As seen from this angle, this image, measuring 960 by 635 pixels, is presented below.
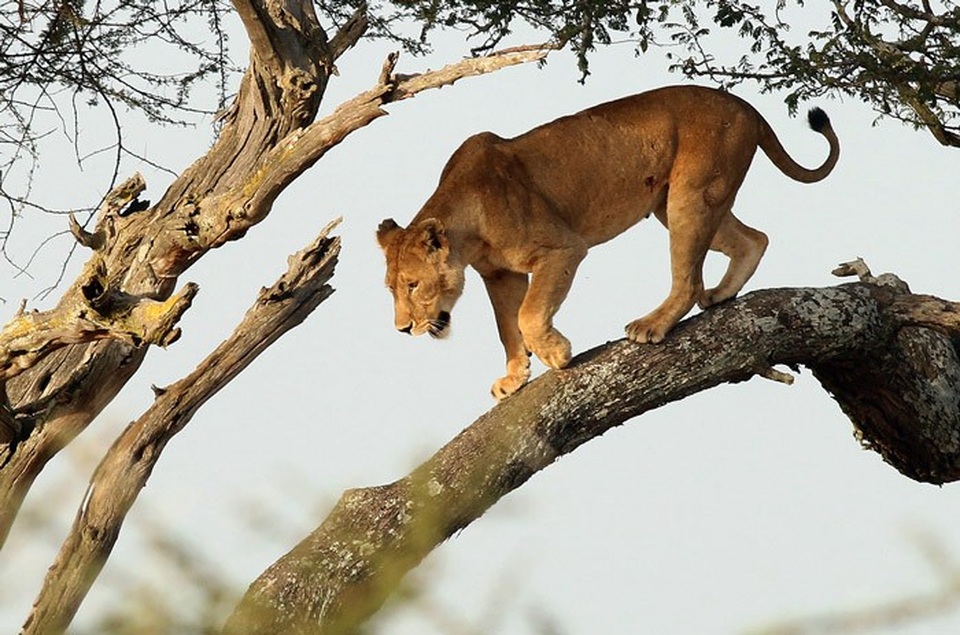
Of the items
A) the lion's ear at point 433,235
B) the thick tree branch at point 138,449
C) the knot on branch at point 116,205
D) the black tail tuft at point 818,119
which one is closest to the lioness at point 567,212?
the lion's ear at point 433,235

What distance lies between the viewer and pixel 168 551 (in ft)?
4.07

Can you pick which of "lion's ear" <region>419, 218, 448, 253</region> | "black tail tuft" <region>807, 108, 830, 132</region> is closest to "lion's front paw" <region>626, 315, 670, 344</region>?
"lion's ear" <region>419, 218, 448, 253</region>

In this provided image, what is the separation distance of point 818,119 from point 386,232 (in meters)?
2.37

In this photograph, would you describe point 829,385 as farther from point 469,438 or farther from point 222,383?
point 222,383

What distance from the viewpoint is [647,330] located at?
598 cm

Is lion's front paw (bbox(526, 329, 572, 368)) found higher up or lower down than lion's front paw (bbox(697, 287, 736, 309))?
lower down

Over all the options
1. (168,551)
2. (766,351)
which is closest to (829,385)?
(766,351)

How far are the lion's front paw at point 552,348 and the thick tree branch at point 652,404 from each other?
0.10 metres

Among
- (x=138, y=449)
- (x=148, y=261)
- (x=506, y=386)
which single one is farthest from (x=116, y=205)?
(x=506, y=386)

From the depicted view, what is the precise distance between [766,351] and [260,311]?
2.29 metres

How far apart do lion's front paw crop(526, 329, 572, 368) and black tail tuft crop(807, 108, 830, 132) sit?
2.01 metres

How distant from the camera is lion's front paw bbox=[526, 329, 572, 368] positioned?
18.6 ft

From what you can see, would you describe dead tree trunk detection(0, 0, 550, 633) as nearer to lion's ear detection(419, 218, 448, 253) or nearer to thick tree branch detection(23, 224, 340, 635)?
thick tree branch detection(23, 224, 340, 635)

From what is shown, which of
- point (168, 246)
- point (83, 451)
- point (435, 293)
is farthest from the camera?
point (168, 246)
